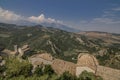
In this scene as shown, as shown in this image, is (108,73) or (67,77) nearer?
(108,73)

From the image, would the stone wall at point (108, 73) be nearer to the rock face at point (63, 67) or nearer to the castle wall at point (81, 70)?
the castle wall at point (81, 70)

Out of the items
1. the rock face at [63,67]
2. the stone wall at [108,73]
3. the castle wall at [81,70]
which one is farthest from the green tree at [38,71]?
the stone wall at [108,73]

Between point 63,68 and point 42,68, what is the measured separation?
599 centimetres

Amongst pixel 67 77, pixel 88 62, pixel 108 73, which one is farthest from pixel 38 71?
pixel 108 73

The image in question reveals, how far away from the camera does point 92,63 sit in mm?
56625

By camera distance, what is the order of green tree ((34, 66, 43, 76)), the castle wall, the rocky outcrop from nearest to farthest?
1. the rocky outcrop
2. the castle wall
3. green tree ((34, 66, 43, 76))

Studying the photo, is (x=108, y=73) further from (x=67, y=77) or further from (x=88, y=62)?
(x=67, y=77)

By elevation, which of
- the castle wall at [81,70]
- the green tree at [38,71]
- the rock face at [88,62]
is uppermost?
the rock face at [88,62]

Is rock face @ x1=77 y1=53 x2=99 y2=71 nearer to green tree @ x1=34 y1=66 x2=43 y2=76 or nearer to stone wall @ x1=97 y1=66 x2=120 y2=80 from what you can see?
stone wall @ x1=97 y1=66 x2=120 y2=80

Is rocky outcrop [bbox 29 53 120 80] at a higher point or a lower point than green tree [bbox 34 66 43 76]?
higher

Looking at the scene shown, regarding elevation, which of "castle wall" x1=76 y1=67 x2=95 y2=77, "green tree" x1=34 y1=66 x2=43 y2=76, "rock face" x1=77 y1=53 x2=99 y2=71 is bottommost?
"green tree" x1=34 y1=66 x2=43 y2=76

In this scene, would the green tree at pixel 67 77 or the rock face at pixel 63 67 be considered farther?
the rock face at pixel 63 67

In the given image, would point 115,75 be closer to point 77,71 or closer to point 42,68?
point 77,71

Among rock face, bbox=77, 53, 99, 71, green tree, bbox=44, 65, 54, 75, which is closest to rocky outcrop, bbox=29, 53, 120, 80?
rock face, bbox=77, 53, 99, 71
